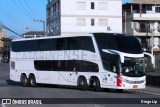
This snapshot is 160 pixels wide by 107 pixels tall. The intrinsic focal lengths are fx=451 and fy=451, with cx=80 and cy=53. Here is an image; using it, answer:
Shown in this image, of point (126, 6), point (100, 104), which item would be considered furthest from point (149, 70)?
point (126, 6)

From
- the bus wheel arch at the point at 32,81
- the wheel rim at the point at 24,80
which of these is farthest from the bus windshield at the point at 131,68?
the wheel rim at the point at 24,80

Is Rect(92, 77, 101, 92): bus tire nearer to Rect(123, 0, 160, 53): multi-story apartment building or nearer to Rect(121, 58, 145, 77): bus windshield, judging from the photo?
Rect(121, 58, 145, 77): bus windshield

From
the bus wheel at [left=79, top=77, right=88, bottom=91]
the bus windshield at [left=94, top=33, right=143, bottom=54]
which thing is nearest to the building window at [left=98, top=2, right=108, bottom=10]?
the bus wheel at [left=79, top=77, right=88, bottom=91]

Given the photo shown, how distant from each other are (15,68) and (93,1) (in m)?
51.0

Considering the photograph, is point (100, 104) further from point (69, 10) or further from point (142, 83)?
point (69, 10)

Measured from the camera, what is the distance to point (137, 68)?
92.0 feet

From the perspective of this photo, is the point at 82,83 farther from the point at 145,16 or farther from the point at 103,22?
the point at 145,16

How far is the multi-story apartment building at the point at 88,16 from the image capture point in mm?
83188

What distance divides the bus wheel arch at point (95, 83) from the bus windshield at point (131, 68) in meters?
2.07

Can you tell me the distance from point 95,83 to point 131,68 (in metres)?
2.70

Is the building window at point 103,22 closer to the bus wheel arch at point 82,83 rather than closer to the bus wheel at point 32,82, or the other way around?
the bus wheel at point 32,82

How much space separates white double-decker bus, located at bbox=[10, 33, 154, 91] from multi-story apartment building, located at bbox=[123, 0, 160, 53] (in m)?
51.2

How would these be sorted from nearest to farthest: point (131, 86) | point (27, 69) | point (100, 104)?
point (100, 104) < point (131, 86) < point (27, 69)

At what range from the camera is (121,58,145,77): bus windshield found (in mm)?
27562
